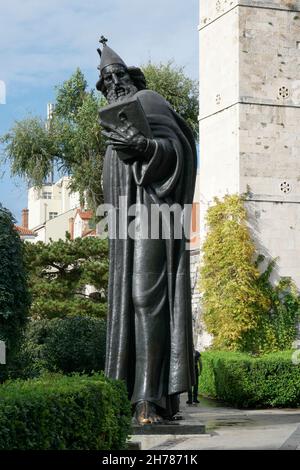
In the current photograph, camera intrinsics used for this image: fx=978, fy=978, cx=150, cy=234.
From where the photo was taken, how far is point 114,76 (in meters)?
9.01

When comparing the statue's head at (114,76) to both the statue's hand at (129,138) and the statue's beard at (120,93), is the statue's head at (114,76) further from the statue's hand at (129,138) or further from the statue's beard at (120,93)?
the statue's hand at (129,138)

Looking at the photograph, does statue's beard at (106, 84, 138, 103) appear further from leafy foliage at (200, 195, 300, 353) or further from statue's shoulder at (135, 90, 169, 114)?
leafy foliage at (200, 195, 300, 353)

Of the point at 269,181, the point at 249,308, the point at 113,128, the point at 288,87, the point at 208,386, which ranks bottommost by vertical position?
the point at 208,386

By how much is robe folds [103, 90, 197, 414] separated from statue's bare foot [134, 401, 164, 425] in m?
0.06

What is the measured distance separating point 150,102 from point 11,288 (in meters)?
7.72

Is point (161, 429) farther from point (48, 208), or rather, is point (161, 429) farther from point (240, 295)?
point (48, 208)

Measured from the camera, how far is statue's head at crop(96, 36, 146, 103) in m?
9.02

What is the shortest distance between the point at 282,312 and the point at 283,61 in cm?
691

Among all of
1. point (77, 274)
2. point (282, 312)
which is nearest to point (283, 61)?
point (282, 312)

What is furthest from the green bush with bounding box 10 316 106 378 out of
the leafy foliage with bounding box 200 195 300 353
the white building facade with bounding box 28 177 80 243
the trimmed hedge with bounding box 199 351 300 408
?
the white building facade with bounding box 28 177 80 243

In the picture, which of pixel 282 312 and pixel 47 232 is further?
pixel 47 232

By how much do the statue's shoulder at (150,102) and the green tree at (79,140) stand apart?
3583 centimetres
